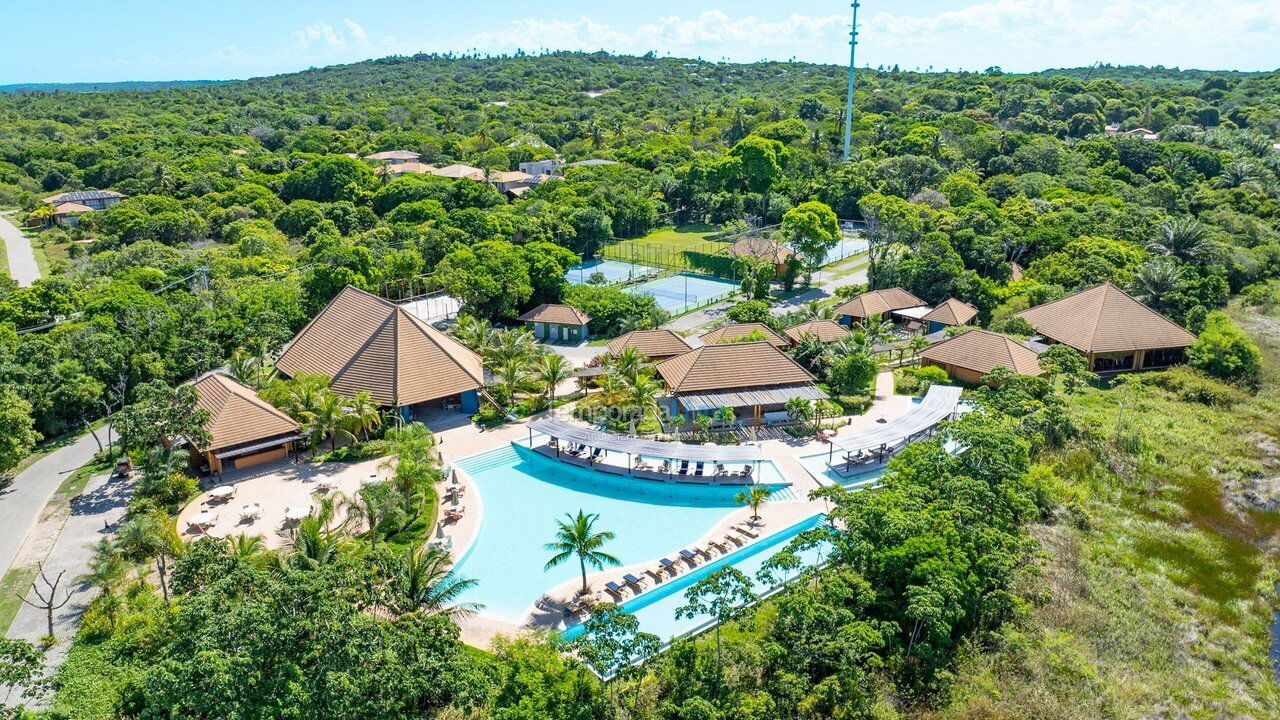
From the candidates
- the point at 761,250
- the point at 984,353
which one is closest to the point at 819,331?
the point at 984,353

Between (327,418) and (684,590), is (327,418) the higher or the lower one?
the higher one

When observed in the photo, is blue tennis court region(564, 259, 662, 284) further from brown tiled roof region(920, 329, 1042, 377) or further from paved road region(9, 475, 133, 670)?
paved road region(9, 475, 133, 670)

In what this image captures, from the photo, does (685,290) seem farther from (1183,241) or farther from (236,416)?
(236,416)

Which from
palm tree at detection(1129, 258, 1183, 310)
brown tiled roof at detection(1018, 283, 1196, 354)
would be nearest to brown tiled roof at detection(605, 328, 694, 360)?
brown tiled roof at detection(1018, 283, 1196, 354)

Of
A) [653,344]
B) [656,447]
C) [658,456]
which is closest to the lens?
[658,456]

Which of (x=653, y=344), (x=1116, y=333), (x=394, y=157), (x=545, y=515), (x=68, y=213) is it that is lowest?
(x=545, y=515)

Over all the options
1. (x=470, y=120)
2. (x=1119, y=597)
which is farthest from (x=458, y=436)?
(x=470, y=120)

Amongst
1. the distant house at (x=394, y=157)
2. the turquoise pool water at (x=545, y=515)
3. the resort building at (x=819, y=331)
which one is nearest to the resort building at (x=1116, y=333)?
the resort building at (x=819, y=331)

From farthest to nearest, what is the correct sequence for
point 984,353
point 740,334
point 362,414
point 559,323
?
point 559,323 → point 740,334 → point 984,353 → point 362,414
